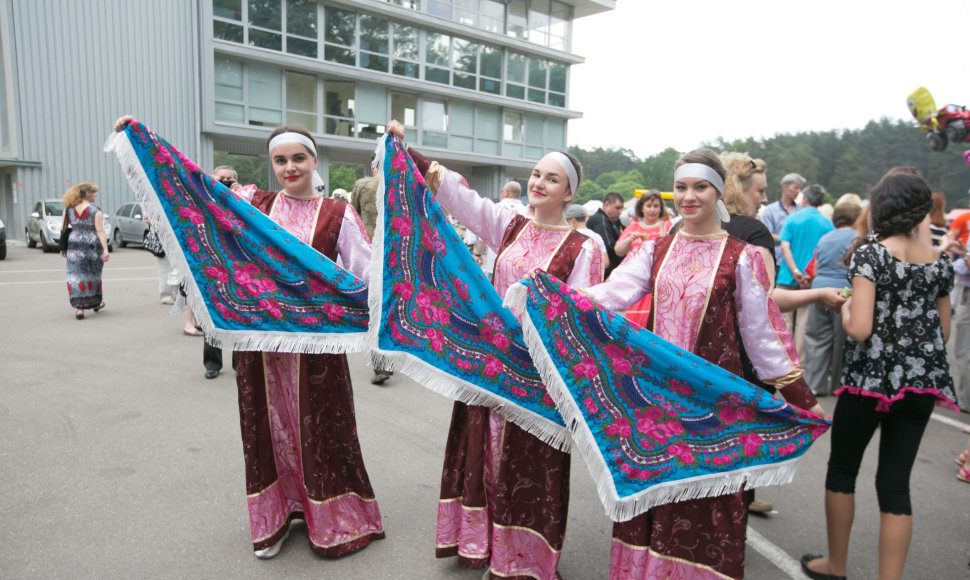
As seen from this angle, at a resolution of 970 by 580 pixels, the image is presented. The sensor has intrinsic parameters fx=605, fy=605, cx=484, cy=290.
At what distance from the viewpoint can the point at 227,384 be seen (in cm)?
590

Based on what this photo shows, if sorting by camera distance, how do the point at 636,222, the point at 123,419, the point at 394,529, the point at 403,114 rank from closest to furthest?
the point at 394,529 < the point at 123,419 < the point at 636,222 < the point at 403,114

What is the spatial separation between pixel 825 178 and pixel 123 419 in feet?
166

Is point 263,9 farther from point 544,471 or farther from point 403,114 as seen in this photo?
point 544,471

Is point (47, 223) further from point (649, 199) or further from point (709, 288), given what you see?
point (709, 288)

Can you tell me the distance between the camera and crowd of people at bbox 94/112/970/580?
244 cm

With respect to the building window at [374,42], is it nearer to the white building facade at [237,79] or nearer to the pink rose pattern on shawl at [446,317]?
the white building facade at [237,79]

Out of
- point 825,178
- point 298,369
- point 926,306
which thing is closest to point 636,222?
point 926,306

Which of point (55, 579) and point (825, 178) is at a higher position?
point (825, 178)

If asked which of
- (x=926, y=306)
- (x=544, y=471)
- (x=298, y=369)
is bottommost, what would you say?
(x=544, y=471)

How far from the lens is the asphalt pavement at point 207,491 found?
3.02 metres

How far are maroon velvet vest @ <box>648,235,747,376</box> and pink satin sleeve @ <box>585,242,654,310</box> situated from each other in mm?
304

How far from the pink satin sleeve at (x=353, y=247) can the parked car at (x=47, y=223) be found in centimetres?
1771

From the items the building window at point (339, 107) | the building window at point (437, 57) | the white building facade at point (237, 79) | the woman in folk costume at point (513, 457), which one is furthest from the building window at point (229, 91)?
the woman in folk costume at point (513, 457)

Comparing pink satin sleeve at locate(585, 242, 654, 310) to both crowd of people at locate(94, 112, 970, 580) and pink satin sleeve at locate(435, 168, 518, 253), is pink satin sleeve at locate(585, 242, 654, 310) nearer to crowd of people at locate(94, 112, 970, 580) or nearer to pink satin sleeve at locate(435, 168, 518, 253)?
crowd of people at locate(94, 112, 970, 580)
